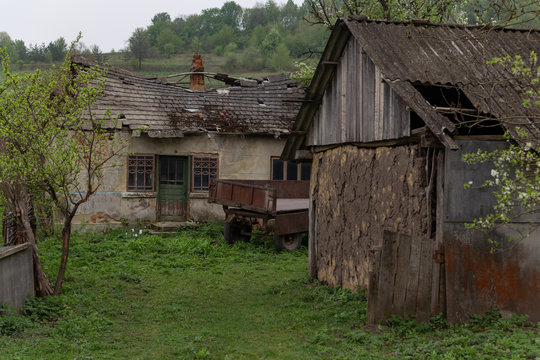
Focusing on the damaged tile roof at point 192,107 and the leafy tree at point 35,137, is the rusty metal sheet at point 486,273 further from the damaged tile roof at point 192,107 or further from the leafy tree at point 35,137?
the damaged tile roof at point 192,107

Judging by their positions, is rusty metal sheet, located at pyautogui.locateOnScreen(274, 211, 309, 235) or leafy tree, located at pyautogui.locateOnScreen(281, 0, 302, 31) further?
leafy tree, located at pyautogui.locateOnScreen(281, 0, 302, 31)

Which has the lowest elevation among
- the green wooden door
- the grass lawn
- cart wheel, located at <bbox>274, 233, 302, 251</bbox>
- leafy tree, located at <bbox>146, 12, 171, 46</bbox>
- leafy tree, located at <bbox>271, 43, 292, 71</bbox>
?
the grass lawn

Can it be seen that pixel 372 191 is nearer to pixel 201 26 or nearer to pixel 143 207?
pixel 143 207

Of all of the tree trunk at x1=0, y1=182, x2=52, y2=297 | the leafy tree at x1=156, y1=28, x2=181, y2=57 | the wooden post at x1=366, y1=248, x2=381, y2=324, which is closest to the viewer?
the wooden post at x1=366, y1=248, x2=381, y2=324

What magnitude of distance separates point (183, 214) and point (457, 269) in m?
12.3

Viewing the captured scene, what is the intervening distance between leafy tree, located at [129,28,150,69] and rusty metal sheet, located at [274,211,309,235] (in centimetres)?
5753

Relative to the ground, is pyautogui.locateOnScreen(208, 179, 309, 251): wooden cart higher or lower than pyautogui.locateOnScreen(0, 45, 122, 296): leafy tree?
lower

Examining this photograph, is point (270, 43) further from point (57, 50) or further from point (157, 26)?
point (57, 50)

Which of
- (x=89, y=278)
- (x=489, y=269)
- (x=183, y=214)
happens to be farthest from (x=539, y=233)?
(x=183, y=214)

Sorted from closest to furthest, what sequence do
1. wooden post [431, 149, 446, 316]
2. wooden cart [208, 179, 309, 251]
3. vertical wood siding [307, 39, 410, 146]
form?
wooden post [431, 149, 446, 316]
vertical wood siding [307, 39, 410, 146]
wooden cart [208, 179, 309, 251]

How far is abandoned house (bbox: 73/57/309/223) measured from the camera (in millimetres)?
17875

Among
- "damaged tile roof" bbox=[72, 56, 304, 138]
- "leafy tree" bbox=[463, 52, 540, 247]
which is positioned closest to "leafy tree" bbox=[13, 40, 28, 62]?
"damaged tile roof" bbox=[72, 56, 304, 138]

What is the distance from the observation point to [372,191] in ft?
31.9

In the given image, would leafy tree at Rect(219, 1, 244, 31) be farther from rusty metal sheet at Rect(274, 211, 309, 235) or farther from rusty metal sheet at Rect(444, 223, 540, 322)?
rusty metal sheet at Rect(444, 223, 540, 322)
